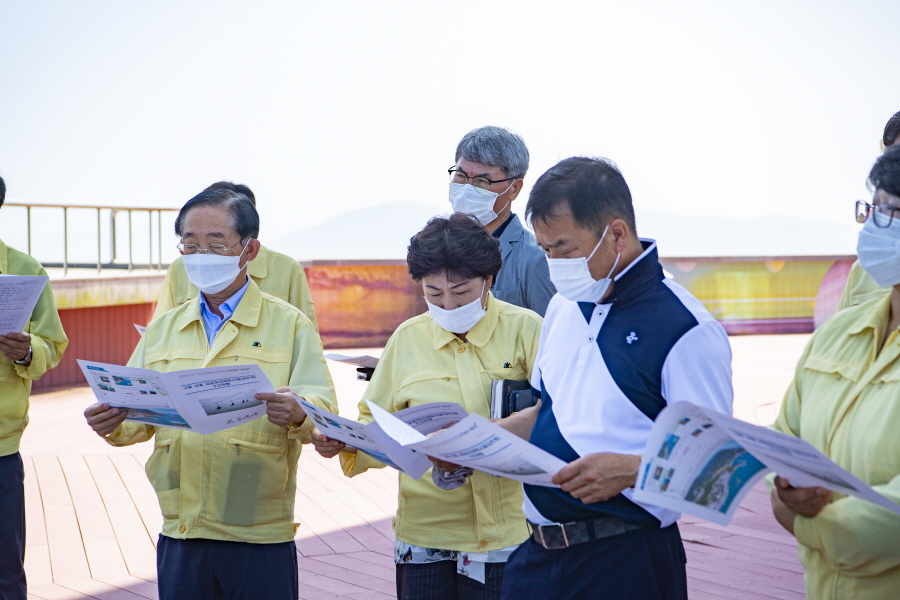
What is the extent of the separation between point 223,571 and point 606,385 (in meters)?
1.39

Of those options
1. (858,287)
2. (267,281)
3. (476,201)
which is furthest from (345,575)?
(858,287)

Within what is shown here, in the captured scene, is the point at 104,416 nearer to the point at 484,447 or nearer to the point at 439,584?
the point at 439,584

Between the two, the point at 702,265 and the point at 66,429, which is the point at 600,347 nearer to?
the point at 66,429

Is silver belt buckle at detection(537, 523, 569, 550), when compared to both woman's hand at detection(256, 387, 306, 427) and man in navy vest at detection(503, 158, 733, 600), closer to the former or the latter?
man in navy vest at detection(503, 158, 733, 600)

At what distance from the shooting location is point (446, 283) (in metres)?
2.61

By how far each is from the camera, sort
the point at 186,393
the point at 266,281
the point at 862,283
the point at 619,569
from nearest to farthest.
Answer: the point at 619,569 < the point at 186,393 < the point at 862,283 < the point at 266,281

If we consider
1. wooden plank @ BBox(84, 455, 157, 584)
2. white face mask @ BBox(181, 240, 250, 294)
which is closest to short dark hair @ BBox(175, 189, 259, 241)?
white face mask @ BBox(181, 240, 250, 294)

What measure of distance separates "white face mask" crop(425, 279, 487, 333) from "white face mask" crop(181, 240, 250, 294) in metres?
0.68

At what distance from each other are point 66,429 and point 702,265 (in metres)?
11.0

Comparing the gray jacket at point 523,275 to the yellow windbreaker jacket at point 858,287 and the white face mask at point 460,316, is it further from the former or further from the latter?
the yellow windbreaker jacket at point 858,287

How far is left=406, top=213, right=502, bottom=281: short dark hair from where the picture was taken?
8.44 ft

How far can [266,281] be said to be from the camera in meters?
3.95

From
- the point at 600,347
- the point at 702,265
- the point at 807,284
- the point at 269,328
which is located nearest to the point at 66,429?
the point at 269,328

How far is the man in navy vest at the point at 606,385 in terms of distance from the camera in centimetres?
189
